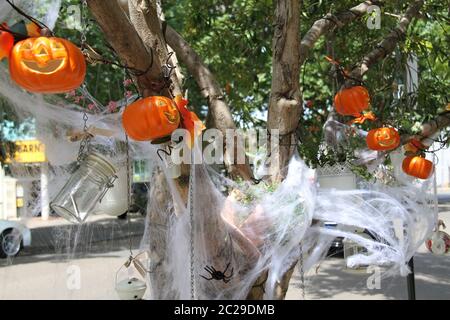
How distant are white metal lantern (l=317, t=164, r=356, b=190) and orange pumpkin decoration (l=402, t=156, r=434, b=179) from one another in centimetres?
54

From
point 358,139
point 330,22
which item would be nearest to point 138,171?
point 330,22

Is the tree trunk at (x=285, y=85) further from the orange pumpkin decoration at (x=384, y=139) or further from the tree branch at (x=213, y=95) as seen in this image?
the orange pumpkin decoration at (x=384, y=139)

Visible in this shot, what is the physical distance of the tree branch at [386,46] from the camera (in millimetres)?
3936

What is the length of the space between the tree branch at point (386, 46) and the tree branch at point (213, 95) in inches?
52.6

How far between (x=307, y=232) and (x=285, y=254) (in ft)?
0.68

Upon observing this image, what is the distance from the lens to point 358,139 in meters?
4.60

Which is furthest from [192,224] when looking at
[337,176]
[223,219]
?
[337,176]

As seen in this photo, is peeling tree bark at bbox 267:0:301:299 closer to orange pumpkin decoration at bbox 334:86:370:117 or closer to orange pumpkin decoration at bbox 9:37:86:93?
orange pumpkin decoration at bbox 334:86:370:117

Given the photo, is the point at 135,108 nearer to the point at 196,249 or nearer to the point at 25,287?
→ the point at 196,249

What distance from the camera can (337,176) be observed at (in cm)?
384

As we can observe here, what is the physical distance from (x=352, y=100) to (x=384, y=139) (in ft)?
1.36

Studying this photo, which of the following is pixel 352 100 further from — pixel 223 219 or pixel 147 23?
pixel 147 23

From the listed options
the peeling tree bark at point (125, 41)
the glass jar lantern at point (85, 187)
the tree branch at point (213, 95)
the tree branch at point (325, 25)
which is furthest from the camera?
the tree branch at point (325, 25)

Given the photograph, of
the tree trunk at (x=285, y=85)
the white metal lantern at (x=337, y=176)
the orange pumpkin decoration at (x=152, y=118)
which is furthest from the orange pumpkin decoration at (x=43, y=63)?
the white metal lantern at (x=337, y=176)
